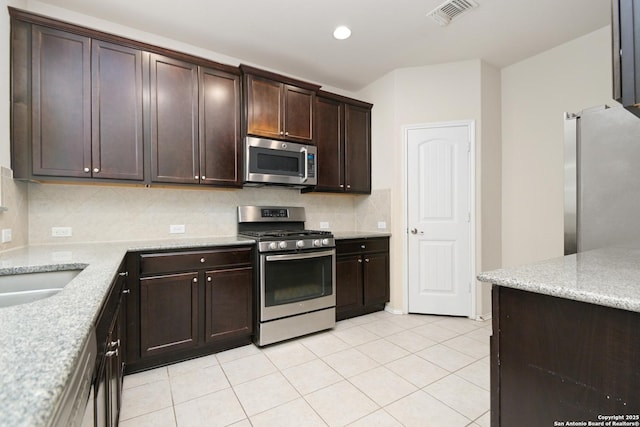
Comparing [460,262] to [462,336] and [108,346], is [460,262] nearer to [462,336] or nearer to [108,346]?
[462,336]

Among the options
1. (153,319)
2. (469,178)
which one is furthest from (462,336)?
(153,319)

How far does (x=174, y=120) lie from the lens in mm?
2477

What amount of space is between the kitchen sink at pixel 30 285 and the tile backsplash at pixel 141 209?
119 cm

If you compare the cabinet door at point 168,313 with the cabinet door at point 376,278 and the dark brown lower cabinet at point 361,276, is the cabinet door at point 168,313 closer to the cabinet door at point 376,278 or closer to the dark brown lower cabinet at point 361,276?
the dark brown lower cabinet at point 361,276

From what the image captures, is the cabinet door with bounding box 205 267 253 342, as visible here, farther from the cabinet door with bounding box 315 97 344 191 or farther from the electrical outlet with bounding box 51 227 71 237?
the cabinet door with bounding box 315 97 344 191

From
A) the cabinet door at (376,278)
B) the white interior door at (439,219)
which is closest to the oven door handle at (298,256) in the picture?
the cabinet door at (376,278)

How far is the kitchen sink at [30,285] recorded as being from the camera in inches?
48.8

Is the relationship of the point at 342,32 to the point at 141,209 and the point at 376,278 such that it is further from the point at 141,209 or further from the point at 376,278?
the point at 376,278

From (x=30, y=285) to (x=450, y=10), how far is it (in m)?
3.23

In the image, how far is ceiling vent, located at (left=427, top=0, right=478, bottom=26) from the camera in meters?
2.28

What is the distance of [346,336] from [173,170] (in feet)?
7.04

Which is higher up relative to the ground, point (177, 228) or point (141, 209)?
point (141, 209)

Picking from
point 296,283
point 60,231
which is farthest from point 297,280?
point 60,231

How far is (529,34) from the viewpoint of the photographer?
8.97 feet
